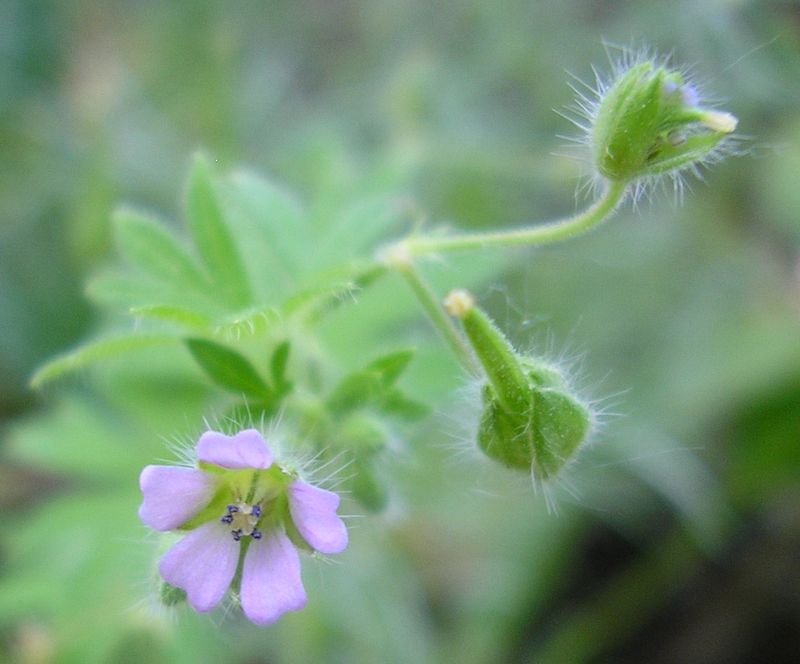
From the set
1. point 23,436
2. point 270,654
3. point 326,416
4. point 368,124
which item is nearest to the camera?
point 326,416

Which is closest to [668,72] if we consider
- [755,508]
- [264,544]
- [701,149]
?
[701,149]

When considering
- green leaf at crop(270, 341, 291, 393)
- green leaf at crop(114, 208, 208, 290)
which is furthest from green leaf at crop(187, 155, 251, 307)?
green leaf at crop(270, 341, 291, 393)

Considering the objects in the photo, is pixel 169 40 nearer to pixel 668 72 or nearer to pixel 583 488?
pixel 583 488

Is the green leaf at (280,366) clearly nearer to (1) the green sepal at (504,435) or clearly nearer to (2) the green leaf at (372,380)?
(2) the green leaf at (372,380)

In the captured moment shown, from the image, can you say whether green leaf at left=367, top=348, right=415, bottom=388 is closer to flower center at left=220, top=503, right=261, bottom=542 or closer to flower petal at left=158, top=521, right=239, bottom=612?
flower center at left=220, top=503, right=261, bottom=542

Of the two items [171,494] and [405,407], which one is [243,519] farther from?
[405,407]

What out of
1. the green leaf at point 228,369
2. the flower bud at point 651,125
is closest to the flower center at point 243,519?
the green leaf at point 228,369

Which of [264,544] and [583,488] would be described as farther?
[583,488]
